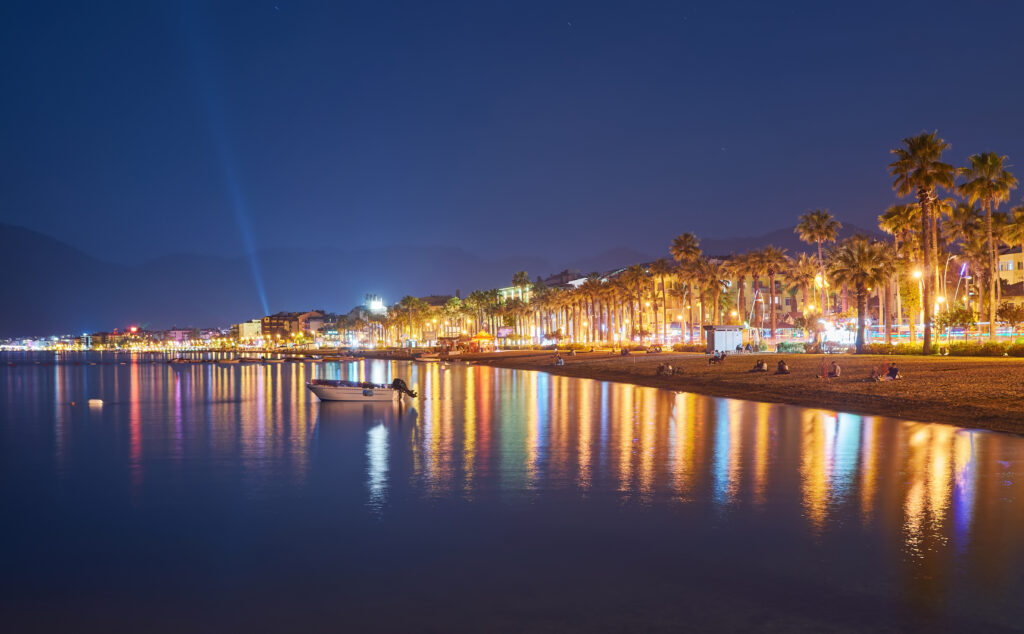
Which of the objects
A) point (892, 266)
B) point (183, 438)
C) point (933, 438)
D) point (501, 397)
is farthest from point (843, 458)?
point (892, 266)

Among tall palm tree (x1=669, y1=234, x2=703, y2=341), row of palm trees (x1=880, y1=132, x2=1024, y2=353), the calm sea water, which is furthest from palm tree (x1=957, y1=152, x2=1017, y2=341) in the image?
tall palm tree (x1=669, y1=234, x2=703, y2=341)

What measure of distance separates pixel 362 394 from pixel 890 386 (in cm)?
2752

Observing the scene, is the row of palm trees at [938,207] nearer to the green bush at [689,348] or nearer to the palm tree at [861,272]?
the palm tree at [861,272]

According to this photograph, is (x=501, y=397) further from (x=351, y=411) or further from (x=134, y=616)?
(x=134, y=616)

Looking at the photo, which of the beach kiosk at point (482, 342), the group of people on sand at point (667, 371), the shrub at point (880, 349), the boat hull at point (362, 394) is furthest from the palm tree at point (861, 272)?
the beach kiosk at point (482, 342)

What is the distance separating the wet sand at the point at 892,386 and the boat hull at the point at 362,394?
59.8ft

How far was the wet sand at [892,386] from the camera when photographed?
30.1 meters

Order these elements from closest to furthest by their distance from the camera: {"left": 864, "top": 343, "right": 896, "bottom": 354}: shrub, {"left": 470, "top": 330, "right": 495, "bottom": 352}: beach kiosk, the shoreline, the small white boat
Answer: the shoreline, the small white boat, {"left": 864, "top": 343, "right": 896, "bottom": 354}: shrub, {"left": 470, "top": 330, "right": 495, "bottom": 352}: beach kiosk

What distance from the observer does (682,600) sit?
10.3m

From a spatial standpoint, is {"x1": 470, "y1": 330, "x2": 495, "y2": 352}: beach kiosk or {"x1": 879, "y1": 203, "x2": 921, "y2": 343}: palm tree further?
{"x1": 470, "y1": 330, "x2": 495, "y2": 352}: beach kiosk

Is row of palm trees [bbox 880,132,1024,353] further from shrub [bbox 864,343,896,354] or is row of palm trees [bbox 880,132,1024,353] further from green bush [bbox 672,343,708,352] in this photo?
green bush [bbox 672,343,708,352]

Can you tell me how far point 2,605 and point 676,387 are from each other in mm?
43978

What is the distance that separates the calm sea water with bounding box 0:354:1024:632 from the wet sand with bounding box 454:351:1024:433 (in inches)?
107

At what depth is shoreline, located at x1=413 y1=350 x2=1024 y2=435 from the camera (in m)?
30.0
